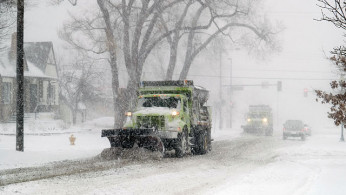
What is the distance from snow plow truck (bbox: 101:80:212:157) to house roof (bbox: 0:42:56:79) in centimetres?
2607

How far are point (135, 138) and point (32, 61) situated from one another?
35.1 metres

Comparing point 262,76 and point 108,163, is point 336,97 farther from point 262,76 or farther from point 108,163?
point 262,76

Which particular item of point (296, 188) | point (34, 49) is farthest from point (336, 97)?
point (34, 49)

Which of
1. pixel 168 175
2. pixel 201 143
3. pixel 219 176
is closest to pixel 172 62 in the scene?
pixel 201 143

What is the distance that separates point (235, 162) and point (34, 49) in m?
38.0

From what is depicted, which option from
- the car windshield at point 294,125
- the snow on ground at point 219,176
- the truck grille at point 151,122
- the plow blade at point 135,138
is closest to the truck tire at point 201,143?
the snow on ground at point 219,176

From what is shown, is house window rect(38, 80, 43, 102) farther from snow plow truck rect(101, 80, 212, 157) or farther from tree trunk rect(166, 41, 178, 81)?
snow plow truck rect(101, 80, 212, 157)

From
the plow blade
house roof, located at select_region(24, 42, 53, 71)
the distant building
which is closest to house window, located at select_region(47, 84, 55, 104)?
the distant building

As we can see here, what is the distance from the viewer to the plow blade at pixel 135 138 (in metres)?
17.3

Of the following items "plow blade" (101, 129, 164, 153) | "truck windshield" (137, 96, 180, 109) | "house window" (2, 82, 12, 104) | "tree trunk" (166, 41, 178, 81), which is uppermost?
"tree trunk" (166, 41, 178, 81)

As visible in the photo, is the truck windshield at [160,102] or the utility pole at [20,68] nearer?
the utility pole at [20,68]

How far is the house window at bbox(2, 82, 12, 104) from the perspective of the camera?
42778 millimetres

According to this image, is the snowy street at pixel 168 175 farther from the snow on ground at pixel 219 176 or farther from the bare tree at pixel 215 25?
the bare tree at pixel 215 25

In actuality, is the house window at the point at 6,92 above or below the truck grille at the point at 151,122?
above
